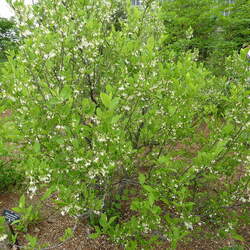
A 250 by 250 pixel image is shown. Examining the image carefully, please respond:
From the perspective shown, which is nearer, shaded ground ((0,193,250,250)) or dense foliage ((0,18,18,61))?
shaded ground ((0,193,250,250))

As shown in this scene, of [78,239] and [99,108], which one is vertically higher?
[99,108]

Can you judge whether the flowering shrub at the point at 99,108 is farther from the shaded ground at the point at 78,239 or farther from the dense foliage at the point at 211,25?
the dense foliage at the point at 211,25

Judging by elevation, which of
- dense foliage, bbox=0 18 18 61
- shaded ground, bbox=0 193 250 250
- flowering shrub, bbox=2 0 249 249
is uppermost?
dense foliage, bbox=0 18 18 61

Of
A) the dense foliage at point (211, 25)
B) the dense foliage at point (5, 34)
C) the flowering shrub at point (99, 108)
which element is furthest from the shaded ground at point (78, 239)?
the dense foliage at point (5, 34)

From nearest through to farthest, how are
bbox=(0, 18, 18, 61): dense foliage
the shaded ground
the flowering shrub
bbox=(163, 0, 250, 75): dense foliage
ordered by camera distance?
the flowering shrub < the shaded ground < bbox=(163, 0, 250, 75): dense foliage < bbox=(0, 18, 18, 61): dense foliage

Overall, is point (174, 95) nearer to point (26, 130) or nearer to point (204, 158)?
point (204, 158)

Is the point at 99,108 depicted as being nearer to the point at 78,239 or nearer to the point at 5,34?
the point at 78,239

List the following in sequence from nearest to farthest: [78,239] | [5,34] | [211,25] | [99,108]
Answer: [99,108] < [78,239] < [211,25] < [5,34]

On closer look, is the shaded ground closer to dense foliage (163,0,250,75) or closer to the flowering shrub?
the flowering shrub

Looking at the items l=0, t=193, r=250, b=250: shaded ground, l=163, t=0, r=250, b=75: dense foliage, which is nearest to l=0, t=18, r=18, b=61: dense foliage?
l=163, t=0, r=250, b=75: dense foliage

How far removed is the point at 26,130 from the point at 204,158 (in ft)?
6.61

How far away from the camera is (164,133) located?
3445mm

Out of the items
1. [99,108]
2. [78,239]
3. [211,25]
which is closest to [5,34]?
[211,25]

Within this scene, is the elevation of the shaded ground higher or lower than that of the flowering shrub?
lower
